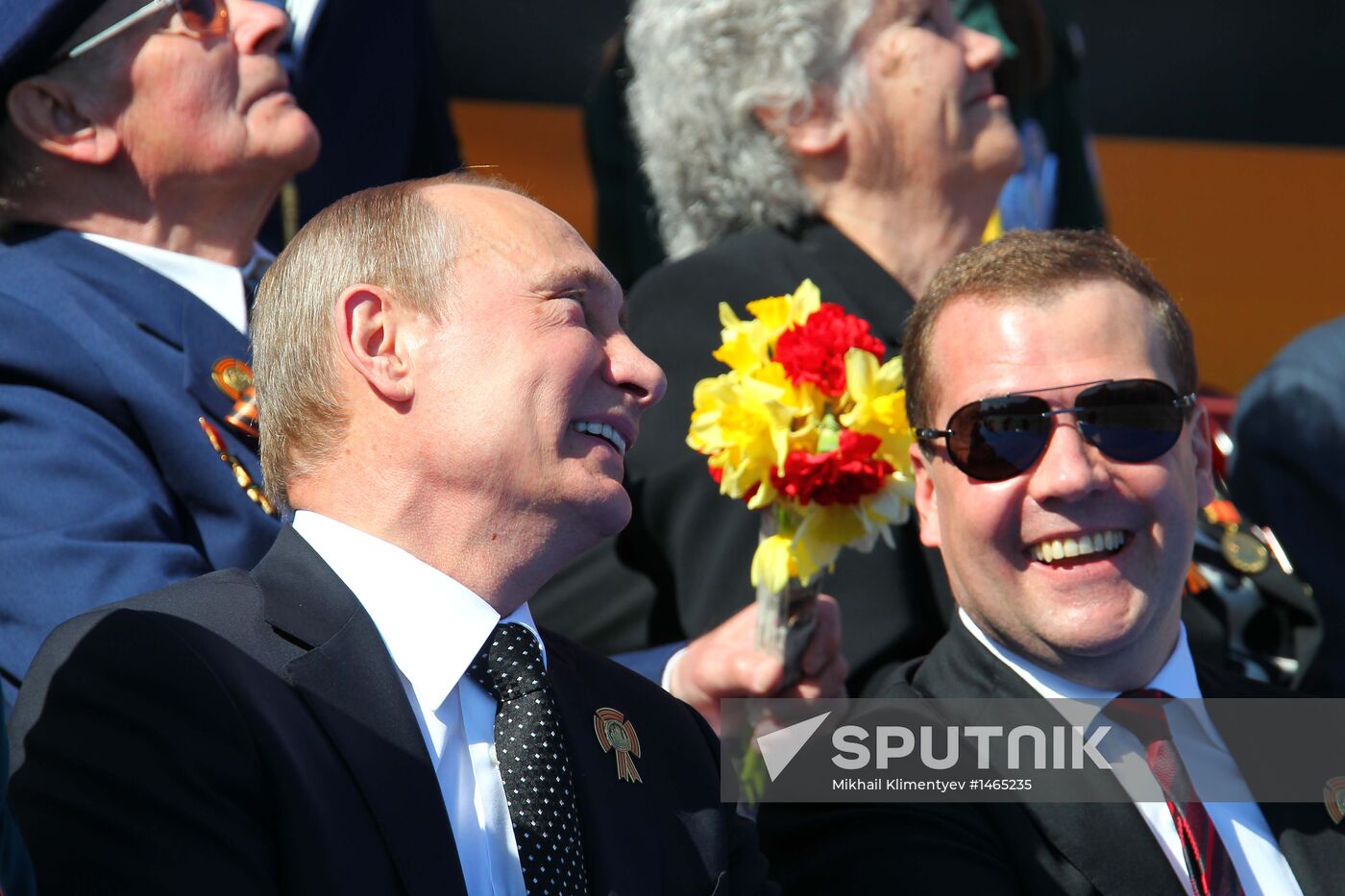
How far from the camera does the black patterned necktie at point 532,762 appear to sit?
6.85 ft

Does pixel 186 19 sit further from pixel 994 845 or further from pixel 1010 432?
pixel 994 845

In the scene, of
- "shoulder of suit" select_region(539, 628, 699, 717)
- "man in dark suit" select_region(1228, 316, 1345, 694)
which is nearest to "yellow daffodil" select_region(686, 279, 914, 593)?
"shoulder of suit" select_region(539, 628, 699, 717)

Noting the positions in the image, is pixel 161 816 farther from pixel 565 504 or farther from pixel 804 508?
pixel 804 508

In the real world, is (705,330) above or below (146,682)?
below

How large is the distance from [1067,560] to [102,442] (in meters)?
1.50

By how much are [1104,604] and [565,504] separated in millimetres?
889

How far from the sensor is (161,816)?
6.07ft

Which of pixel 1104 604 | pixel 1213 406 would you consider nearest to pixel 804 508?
pixel 1104 604

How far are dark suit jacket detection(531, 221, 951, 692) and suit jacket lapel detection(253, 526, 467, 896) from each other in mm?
1311

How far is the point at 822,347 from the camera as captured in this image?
9.18ft

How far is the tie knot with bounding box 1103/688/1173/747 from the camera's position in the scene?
270 centimetres

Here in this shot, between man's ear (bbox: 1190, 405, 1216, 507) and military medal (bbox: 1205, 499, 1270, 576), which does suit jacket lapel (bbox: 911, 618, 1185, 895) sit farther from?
military medal (bbox: 1205, 499, 1270, 576)

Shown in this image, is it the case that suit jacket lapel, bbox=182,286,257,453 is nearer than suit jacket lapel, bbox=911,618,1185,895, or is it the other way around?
suit jacket lapel, bbox=911,618,1185,895

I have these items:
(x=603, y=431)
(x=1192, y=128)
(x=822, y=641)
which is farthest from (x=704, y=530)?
(x=1192, y=128)
